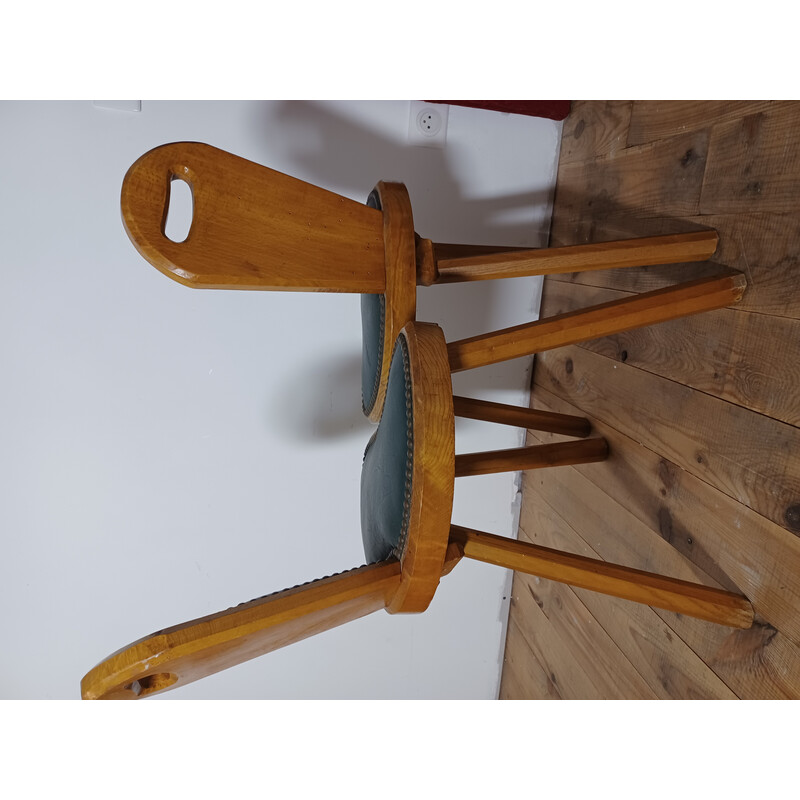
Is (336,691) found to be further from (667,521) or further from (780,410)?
(780,410)

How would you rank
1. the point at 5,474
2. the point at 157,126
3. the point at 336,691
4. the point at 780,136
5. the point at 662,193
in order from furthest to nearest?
1. the point at 336,691
2. the point at 5,474
3. the point at 157,126
4. the point at 662,193
5. the point at 780,136

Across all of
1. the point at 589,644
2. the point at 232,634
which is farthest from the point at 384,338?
the point at 589,644

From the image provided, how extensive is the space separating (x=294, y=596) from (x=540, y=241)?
41.7 inches

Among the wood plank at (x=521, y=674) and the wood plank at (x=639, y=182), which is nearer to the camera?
the wood plank at (x=639, y=182)

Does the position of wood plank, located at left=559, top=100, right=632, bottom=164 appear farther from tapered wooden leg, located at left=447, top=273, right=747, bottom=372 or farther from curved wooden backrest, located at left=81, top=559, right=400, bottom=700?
curved wooden backrest, located at left=81, top=559, right=400, bottom=700

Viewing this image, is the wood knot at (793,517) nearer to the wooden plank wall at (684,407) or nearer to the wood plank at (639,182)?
the wooden plank wall at (684,407)

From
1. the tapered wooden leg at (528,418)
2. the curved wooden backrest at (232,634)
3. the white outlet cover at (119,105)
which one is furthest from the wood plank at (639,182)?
the white outlet cover at (119,105)

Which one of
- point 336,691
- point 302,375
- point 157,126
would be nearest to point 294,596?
point 302,375

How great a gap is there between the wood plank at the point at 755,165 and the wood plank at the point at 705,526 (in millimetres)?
396

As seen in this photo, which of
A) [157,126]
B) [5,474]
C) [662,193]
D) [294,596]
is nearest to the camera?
[294,596]

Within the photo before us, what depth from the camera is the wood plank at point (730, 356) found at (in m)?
0.79

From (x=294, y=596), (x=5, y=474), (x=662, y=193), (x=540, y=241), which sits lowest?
(x=5, y=474)

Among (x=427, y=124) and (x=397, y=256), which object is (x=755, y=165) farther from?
(x=427, y=124)

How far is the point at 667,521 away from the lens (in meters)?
1.04
